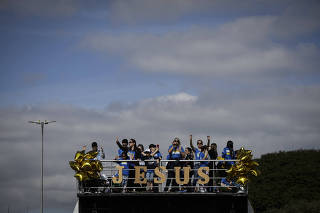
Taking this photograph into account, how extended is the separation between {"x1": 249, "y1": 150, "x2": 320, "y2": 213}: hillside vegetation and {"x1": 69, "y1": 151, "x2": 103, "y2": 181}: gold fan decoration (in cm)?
3718

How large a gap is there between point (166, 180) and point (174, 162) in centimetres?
70

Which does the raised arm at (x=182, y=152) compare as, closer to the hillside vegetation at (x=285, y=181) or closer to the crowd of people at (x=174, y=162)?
the crowd of people at (x=174, y=162)

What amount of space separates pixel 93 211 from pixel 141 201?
1.66 meters

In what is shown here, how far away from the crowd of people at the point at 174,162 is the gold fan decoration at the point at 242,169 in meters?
0.38

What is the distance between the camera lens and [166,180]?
23859mm

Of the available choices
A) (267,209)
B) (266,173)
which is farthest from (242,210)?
(266,173)

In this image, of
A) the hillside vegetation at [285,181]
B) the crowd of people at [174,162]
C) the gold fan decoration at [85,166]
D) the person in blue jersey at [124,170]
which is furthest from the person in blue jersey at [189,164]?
the hillside vegetation at [285,181]

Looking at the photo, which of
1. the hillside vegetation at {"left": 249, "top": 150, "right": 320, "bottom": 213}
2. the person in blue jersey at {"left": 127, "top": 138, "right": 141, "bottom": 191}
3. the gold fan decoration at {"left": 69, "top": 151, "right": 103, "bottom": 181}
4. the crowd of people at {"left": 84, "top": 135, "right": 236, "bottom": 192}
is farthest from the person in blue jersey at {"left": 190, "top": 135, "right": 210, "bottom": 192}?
the hillside vegetation at {"left": 249, "top": 150, "right": 320, "bottom": 213}

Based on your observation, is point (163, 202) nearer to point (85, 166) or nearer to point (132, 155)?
point (132, 155)

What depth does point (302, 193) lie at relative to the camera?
6294cm

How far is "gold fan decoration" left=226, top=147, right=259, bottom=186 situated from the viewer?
A: 76.2ft

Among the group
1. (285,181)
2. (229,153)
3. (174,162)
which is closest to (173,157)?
(174,162)

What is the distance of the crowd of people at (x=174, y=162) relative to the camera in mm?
23812

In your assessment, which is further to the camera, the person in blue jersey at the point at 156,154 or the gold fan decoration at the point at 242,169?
the person in blue jersey at the point at 156,154
